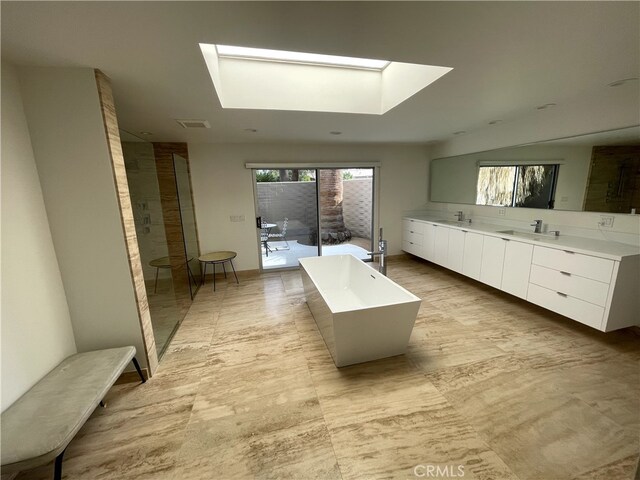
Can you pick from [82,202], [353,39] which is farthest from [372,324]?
[82,202]

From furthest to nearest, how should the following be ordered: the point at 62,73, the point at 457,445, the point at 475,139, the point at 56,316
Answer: the point at 475,139, the point at 56,316, the point at 62,73, the point at 457,445

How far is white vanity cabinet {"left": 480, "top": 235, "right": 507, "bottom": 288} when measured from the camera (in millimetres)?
3135

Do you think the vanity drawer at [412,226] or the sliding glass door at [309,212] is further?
the vanity drawer at [412,226]

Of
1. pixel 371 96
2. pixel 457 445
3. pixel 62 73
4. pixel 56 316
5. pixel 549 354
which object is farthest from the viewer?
pixel 371 96

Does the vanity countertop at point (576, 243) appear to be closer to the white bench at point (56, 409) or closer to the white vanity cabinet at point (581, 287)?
the white vanity cabinet at point (581, 287)

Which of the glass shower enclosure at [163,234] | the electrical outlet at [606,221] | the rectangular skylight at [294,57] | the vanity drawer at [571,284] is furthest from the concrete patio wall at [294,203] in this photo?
the electrical outlet at [606,221]

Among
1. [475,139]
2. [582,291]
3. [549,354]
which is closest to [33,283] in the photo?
[549,354]

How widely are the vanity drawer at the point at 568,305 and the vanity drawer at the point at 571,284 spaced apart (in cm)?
5

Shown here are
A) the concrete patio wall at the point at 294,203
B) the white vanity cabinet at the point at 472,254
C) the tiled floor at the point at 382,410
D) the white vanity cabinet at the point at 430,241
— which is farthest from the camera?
the concrete patio wall at the point at 294,203

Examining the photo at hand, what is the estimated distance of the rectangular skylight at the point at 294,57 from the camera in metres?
2.19

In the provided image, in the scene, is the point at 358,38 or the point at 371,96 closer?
the point at 358,38

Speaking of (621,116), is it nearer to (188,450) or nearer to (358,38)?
(358,38)

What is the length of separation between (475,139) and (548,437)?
3.88 metres

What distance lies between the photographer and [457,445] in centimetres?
145
